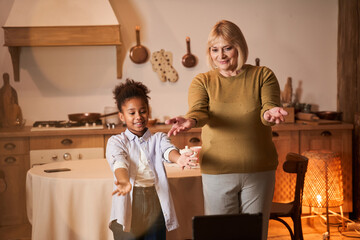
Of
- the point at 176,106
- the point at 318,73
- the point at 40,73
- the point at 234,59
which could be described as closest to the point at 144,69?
the point at 176,106

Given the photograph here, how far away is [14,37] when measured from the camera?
355 centimetres

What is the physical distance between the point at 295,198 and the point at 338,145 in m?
1.37

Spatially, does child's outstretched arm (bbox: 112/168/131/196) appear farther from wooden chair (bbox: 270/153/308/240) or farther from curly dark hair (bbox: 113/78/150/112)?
wooden chair (bbox: 270/153/308/240)

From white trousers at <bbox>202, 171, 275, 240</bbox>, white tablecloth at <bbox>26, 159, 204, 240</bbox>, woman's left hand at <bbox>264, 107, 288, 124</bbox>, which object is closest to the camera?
woman's left hand at <bbox>264, 107, 288, 124</bbox>

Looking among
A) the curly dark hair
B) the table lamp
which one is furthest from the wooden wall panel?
the curly dark hair

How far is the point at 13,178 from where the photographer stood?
3.45 meters

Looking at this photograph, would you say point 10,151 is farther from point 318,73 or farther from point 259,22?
point 318,73

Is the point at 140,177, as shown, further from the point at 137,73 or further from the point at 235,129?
the point at 137,73

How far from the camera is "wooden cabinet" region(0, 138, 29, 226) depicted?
3.41 meters

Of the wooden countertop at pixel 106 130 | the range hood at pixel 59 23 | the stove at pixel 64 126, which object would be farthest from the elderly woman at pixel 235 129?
the range hood at pixel 59 23

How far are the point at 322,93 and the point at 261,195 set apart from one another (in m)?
2.84

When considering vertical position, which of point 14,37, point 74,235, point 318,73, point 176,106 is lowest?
point 74,235

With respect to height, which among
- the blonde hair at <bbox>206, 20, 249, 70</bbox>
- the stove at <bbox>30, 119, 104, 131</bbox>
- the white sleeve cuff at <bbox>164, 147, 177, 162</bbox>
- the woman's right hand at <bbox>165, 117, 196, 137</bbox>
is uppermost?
the blonde hair at <bbox>206, 20, 249, 70</bbox>

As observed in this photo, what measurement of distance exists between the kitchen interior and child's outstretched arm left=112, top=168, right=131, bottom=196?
179cm
